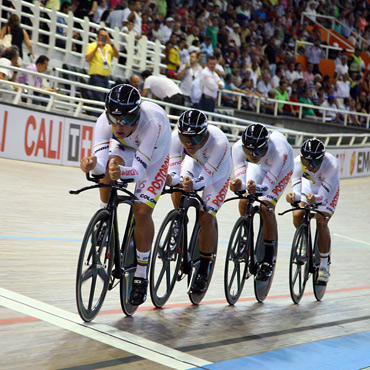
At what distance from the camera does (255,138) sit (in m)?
5.28

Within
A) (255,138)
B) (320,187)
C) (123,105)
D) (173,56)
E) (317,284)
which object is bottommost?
(317,284)

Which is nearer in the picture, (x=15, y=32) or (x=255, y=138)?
(x=255, y=138)

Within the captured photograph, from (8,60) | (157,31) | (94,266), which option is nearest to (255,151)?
(94,266)

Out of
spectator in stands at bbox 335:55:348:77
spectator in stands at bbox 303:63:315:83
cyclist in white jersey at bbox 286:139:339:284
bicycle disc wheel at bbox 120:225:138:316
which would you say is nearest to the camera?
bicycle disc wheel at bbox 120:225:138:316

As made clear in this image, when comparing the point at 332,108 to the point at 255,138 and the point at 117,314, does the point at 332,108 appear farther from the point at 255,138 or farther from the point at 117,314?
the point at 117,314

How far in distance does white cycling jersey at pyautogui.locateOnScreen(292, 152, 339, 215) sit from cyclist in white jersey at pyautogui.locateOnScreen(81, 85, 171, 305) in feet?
Answer: 7.08

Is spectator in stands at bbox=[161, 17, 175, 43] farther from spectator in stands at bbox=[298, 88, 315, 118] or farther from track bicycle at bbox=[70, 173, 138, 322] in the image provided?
track bicycle at bbox=[70, 173, 138, 322]

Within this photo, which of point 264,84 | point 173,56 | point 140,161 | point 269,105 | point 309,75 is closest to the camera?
point 140,161

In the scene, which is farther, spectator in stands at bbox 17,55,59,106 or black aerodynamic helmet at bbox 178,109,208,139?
spectator in stands at bbox 17,55,59,106

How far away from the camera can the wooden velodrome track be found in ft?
11.3

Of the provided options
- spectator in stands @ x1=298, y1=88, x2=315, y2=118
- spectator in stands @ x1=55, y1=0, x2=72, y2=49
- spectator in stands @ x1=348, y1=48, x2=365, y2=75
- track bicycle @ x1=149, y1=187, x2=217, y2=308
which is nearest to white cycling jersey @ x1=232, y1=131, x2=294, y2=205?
track bicycle @ x1=149, y1=187, x2=217, y2=308

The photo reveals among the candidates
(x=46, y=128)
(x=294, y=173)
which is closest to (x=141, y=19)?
(x=46, y=128)

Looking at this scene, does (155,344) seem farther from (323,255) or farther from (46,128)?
(46,128)

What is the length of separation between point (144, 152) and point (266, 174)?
5.89 feet
